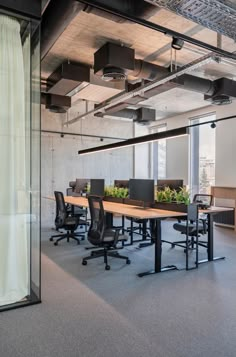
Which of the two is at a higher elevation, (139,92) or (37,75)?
(139,92)

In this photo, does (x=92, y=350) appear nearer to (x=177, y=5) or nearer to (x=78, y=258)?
(x=78, y=258)

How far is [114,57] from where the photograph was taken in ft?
14.4

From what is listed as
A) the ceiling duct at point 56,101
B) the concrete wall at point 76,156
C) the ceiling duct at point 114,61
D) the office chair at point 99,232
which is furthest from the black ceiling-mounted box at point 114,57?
the concrete wall at point 76,156

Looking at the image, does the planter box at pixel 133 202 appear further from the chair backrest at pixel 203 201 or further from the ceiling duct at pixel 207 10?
the ceiling duct at pixel 207 10

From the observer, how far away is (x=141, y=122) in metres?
8.44

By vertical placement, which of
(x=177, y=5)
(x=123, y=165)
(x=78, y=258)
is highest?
(x=177, y=5)

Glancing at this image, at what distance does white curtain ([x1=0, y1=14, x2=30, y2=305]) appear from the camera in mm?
3025

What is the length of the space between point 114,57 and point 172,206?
242cm

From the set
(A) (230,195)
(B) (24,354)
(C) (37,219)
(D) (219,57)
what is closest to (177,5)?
(D) (219,57)

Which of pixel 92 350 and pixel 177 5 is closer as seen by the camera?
pixel 92 350

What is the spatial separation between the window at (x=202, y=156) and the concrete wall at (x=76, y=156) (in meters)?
2.34

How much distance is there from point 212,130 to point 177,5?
20.2 ft

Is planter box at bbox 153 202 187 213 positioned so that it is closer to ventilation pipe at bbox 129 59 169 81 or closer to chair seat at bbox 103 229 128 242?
chair seat at bbox 103 229 128 242

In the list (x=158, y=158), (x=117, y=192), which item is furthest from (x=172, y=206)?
(x=158, y=158)
